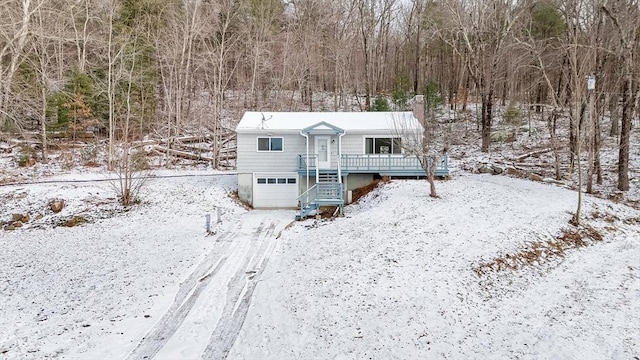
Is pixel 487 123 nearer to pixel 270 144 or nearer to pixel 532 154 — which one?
pixel 532 154

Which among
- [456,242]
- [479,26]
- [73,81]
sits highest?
[479,26]

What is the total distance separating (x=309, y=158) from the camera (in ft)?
68.2

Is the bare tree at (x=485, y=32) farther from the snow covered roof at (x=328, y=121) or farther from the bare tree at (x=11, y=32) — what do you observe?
the bare tree at (x=11, y=32)

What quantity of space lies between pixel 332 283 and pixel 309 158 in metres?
10.8

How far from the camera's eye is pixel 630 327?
8648mm

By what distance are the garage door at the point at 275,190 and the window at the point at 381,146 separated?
14.0 feet

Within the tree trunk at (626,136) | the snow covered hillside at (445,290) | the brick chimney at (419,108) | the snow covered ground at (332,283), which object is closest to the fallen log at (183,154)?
the snow covered ground at (332,283)

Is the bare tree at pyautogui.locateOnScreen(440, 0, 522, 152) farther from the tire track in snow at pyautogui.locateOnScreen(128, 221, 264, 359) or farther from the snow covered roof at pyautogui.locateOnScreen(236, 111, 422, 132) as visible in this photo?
the tire track in snow at pyautogui.locateOnScreen(128, 221, 264, 359)

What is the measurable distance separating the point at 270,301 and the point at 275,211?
10301 millimetres

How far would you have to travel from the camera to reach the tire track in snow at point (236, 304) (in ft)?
27.3

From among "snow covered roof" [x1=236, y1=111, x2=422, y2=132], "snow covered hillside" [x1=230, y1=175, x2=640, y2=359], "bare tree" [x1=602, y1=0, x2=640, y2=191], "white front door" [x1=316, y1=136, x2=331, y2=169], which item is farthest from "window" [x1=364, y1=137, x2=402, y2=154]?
"bare tree" [x1=602, y1=0, x2=640, y2=191]

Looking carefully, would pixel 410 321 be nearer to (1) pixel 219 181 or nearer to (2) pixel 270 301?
(2) pixel 270 301

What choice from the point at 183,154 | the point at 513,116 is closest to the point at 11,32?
the point at 183,154

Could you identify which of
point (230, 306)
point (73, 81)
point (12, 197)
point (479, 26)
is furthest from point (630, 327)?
point (73, 81)
